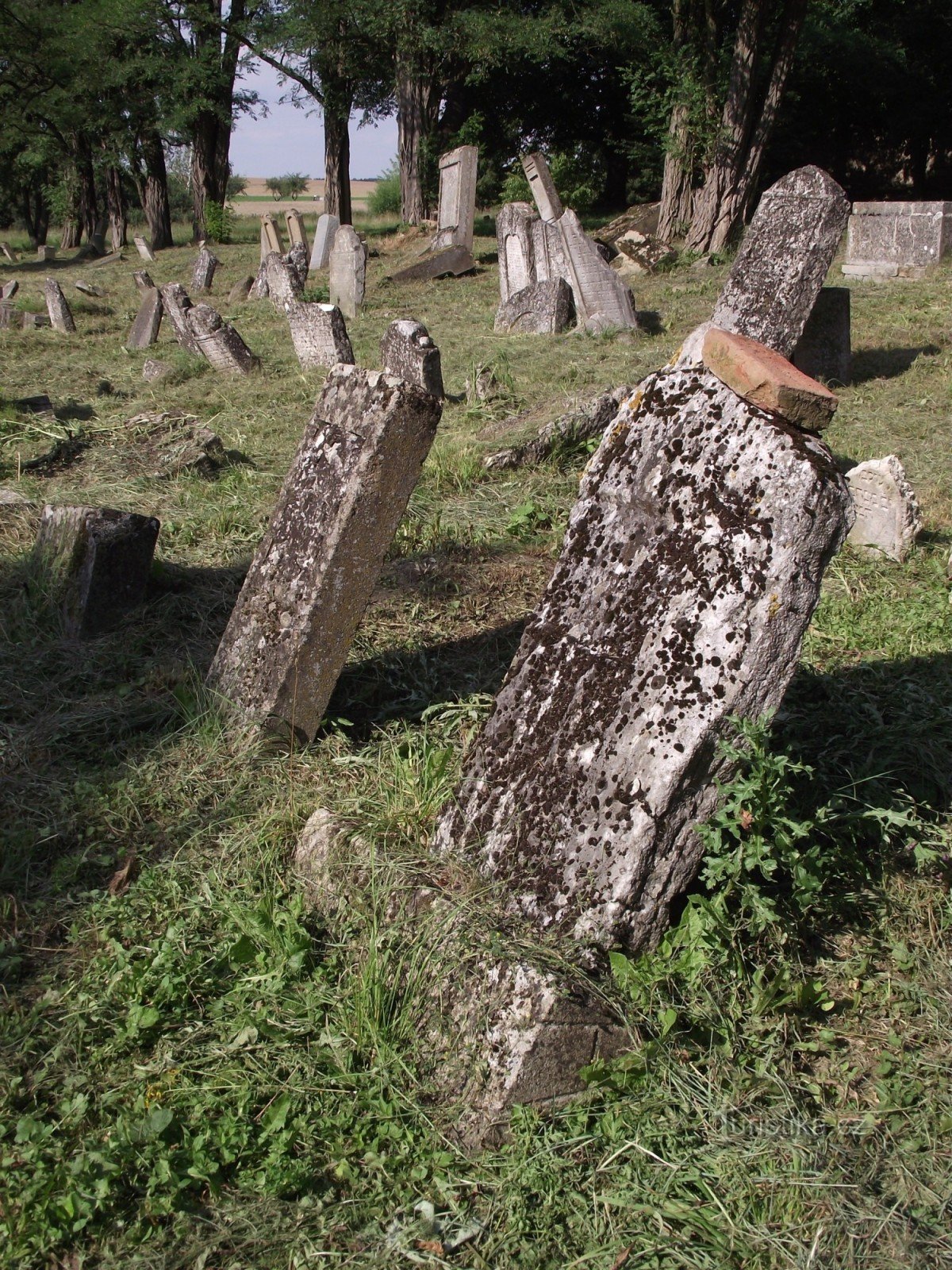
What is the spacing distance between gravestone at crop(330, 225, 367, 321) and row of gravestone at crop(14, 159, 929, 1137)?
12469 millimetres

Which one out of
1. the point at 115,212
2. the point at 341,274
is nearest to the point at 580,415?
the point at 341,274

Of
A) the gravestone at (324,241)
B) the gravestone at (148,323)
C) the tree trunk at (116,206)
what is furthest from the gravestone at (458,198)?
the tree trunk at (116,206)

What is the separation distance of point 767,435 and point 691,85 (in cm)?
1699

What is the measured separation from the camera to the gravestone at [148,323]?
42.2ft

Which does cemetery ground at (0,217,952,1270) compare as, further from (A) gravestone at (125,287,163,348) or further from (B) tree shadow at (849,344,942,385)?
(A) gravestone at (125,287,163,348)

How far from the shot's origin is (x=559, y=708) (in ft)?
9.41

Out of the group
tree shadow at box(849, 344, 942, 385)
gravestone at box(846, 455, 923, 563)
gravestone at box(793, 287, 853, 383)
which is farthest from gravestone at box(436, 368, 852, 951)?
tree shadow at box(849, 344, 942, 385)

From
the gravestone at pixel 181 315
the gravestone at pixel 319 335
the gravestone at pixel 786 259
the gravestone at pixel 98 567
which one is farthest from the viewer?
the gravestone at pixel 181 315

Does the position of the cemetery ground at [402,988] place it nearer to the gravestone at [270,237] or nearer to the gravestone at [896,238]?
the gravestone at [896,238]

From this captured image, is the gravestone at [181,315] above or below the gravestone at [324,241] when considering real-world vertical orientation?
below

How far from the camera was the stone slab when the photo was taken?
253 cm

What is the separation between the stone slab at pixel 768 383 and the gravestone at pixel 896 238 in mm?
13466

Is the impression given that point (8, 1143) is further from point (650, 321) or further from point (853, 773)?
point (650, 321)

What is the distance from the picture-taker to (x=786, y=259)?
7746 mm
